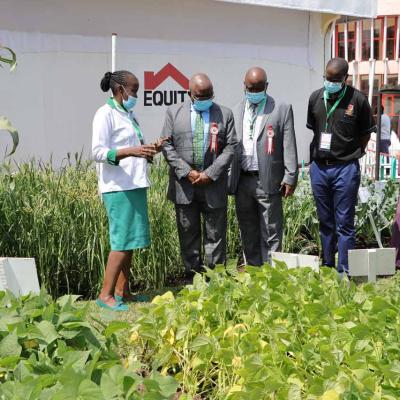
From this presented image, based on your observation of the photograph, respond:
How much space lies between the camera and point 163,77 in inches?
368

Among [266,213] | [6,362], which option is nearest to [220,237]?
[266,213]

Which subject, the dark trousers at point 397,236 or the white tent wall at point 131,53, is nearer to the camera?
the dark trousers at point 397,236

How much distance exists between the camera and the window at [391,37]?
99.3 ft

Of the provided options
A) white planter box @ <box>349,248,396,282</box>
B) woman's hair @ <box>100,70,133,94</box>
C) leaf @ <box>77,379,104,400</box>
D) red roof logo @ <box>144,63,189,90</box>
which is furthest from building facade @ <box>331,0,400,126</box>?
leaf @ <box>77,379,104,400</box>

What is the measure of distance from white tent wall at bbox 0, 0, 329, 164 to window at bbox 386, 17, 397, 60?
20.8 metres

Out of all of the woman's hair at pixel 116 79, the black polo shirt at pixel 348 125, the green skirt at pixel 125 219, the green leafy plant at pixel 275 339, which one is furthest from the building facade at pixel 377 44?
the green leafy plant at pixel 275 339

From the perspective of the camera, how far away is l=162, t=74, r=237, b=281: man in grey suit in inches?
193

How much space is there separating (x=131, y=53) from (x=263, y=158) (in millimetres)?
4495

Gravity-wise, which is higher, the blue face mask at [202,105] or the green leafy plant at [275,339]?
the blue face mask at [202,105]

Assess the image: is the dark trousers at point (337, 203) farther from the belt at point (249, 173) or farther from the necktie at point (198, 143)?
the necktie at point (198, 143)

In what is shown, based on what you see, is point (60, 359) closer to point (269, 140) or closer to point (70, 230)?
point (70, 230)

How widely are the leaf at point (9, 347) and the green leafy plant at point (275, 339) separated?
1.46 ft

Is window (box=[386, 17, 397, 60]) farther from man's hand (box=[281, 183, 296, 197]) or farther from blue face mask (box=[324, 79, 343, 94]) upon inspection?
man's hand (box=[281, 183, 296, 197])

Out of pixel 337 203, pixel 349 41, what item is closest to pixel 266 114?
pixel 337 203
